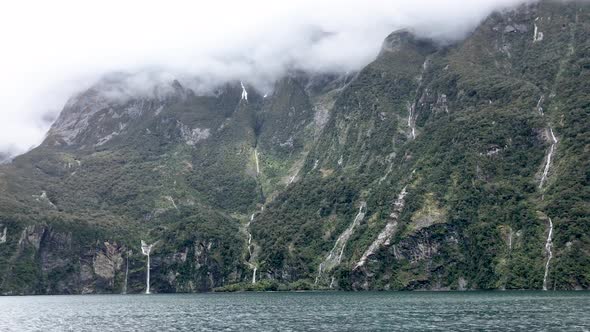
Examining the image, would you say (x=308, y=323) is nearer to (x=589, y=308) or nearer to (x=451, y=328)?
(x=451, y=328)

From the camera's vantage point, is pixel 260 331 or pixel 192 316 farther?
pixel 192 316

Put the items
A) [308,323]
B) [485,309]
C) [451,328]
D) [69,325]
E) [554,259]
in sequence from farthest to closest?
[554,259] < [485,309] < [69,325] < [308,323] < [451,328]

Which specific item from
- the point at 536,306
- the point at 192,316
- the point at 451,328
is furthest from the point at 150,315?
the point at 536,306

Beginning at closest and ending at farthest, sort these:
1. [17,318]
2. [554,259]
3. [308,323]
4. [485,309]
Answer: [308,323]
[485,309]
[17,318]
[554,259]

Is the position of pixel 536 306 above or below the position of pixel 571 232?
below

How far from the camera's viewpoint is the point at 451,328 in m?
79.6

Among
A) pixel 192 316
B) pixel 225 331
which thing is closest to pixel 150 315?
pixel 192 316

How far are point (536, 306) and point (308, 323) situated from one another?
48.1 m

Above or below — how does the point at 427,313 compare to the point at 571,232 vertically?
below

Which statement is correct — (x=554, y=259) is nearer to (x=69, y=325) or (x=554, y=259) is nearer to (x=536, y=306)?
(x=536, y=306)

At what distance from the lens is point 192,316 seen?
115 m

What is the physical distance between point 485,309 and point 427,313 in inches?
478

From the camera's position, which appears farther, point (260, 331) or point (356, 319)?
point (356, 319)

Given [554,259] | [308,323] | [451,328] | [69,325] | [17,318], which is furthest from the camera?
[554,259]
